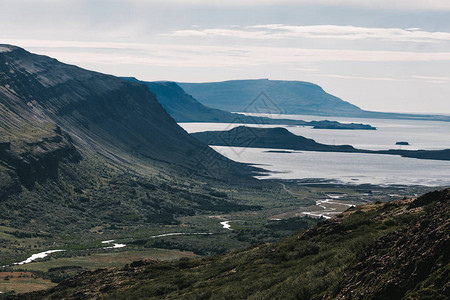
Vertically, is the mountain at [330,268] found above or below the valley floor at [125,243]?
above

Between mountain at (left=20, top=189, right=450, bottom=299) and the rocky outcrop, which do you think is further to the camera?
mountain at (left=20, top=189, right=450, bottom=299)

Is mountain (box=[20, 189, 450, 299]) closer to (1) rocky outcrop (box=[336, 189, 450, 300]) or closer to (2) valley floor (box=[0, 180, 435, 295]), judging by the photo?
(1) rocky outcrop (box=[336, 189, 450, 300])

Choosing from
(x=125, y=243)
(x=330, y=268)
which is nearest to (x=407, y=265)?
(x=330, y=268)

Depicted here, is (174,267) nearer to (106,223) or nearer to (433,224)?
(433,224)

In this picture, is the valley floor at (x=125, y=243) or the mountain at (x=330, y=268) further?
the valley floor at (x=125, y=243)

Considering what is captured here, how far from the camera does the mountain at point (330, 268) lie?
2362 centimetres

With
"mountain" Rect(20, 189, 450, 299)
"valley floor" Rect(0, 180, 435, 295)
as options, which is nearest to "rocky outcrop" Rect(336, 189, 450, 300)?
"mountain" Rect(20, 189, 450, 299)

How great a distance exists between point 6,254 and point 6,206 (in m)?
52.6

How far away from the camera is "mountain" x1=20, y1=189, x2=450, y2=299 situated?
77.5 ft

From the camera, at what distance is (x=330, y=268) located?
35.4 metres

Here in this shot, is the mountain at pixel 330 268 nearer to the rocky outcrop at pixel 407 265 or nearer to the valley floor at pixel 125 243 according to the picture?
the rocky outcrop at pixel 407 265

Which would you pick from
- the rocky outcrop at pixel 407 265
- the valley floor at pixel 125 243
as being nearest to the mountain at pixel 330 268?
the rocky outcrop at pixel 407 265

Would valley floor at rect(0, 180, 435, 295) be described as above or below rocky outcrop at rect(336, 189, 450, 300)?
below

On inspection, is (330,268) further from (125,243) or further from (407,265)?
(125,243)
